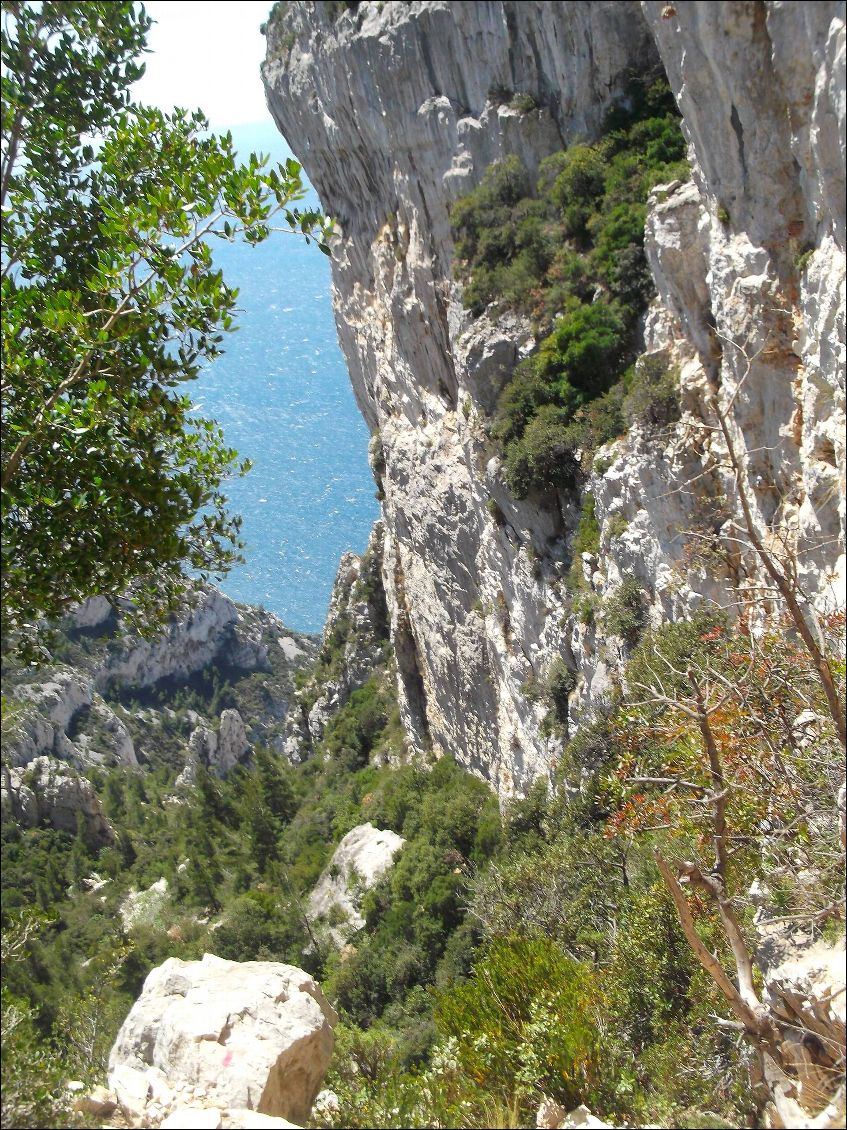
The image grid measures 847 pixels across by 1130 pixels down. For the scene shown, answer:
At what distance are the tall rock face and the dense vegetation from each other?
887 mm

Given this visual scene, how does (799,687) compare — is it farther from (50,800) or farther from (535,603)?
(50,800)

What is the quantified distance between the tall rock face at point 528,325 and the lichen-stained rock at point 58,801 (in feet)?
101

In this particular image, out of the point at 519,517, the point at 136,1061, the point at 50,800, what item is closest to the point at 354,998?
the point at 519,517

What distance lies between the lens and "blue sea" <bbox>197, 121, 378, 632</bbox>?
79688 mm

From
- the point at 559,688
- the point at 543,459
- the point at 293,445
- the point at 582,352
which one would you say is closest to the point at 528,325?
the point at 582,352

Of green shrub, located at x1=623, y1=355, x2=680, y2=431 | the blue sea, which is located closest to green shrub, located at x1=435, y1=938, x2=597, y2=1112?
green shrub, located at x1=623, y1=355, x2=680, y2=431

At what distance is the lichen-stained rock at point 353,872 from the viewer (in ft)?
109

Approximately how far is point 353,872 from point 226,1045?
27.1 m

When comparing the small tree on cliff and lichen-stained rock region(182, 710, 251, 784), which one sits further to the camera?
lichen-stained rock region(182, 710, 251, 784)

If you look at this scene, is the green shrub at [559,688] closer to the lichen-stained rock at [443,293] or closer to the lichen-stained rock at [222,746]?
the lichen-stained rock at [443,293]

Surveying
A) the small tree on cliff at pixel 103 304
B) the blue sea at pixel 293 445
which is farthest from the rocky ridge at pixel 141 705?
the small tree on cliff at pixel 103 304

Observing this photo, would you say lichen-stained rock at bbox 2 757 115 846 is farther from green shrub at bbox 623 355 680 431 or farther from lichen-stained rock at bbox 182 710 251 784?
green shrub at bbox 623 355 680 431

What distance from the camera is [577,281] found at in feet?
75.1

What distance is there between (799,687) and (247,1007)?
6497 millimetres
